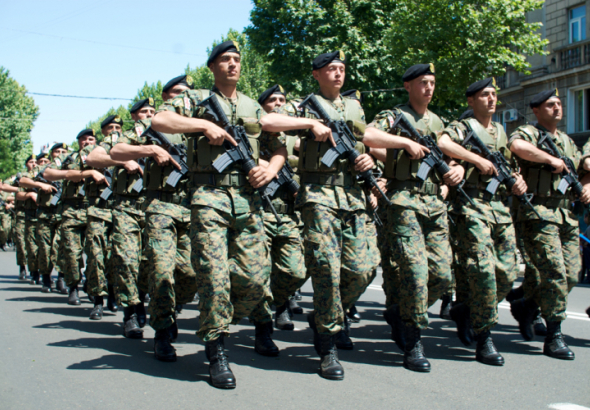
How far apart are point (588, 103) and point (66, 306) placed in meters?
20.6

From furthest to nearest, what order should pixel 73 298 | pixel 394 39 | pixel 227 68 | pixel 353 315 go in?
pixel 394 39, pixel 73 298, pixel 353 315, pixel 227 68

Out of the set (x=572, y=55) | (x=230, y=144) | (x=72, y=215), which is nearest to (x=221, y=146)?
(x=230, y=144)

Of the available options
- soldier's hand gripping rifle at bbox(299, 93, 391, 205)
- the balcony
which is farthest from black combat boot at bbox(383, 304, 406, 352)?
the balcony

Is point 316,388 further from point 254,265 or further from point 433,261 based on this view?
point 433,261

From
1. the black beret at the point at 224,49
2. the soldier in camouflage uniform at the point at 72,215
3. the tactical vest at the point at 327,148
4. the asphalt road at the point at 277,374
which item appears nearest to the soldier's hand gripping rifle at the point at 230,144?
the black beret at the point at 224,49

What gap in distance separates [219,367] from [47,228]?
6.95 metres

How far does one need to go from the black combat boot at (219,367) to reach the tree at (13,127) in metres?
54.1

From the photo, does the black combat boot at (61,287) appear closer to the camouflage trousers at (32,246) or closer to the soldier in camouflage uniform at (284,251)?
the camouflage trousers at (32,246)

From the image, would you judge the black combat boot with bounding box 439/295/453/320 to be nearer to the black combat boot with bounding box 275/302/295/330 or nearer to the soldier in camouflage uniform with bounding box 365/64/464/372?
the black combat boot with bounding box 275/302/295/330

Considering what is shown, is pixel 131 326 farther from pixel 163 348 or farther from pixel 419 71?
pixel 419 71

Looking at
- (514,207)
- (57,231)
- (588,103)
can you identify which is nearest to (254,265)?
(514,207)

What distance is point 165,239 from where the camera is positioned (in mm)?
5180

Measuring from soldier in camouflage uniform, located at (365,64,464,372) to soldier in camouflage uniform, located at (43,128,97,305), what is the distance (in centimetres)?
450

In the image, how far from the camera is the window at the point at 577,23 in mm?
22812
